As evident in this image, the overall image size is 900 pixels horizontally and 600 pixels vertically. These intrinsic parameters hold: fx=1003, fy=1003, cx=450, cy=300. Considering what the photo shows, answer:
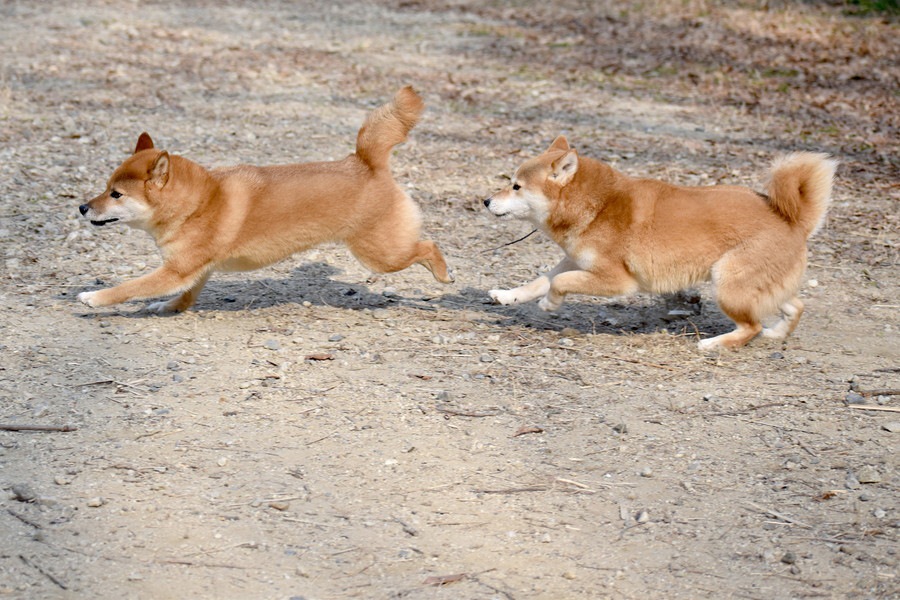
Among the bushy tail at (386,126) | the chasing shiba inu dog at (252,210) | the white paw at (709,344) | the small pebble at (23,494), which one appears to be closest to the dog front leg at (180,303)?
the chasing shiba inu dog at (252,210)

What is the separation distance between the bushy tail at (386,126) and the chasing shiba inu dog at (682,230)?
690mm

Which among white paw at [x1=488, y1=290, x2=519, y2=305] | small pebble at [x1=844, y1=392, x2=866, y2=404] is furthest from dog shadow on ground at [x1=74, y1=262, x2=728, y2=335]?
small pebble at [x1=844, y1=392, x2=866, y2=404]

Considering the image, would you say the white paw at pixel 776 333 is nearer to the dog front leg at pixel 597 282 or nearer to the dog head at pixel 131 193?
the dog front leg at pixel 597 282

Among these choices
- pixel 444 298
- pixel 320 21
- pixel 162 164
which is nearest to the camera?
pixel 162 164

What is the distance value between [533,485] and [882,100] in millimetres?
8169

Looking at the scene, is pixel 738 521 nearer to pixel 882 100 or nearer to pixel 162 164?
pixel 162 164

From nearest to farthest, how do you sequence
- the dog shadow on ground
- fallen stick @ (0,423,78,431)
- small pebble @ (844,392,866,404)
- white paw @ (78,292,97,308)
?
fallen stick @ (0,423,78,431)
small pebble @ (844,392,866,404)
white paw @ (78,292,97,308)
the dog shadow on ground

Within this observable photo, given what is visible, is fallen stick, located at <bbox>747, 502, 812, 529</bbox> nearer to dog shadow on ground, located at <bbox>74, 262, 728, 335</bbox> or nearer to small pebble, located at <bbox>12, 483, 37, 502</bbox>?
dog shadow on ground, located at <bbox>74, 262, 728, 335</bbox>

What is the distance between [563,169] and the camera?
572 cm

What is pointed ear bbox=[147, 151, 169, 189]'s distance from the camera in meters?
5.48

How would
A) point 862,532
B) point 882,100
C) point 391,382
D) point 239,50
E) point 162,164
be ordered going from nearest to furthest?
point 862,532 → point 391,382 → point 162,164 → point 882,100 → point 239,50

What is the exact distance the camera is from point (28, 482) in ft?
13.1

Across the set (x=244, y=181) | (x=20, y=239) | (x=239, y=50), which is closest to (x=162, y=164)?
(x=244, y=181)

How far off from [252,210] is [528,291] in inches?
65.8
